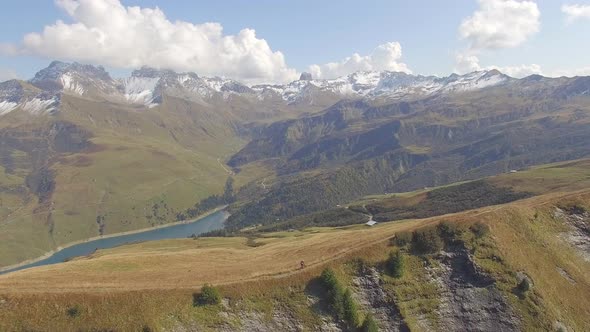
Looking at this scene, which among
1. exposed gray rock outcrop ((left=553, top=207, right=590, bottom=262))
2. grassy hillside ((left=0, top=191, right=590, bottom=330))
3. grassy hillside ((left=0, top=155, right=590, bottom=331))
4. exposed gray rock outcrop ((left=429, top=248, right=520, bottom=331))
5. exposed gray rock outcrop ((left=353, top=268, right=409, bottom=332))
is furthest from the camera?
exposed gray rock outcrop ((left=553, top=207, right=590, bottom=262))

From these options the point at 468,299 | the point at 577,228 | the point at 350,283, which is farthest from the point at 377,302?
the point at 577,228

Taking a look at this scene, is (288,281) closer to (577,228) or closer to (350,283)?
(350,283)

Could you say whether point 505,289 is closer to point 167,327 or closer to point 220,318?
point 220,318

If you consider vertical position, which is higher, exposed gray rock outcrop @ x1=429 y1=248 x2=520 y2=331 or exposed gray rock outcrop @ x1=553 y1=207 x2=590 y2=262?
exposed gray rock outcrop @ x1=553 y1=207 x2=590 y2=262

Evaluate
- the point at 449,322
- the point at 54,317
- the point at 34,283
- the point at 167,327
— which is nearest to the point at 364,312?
the point at 449,322

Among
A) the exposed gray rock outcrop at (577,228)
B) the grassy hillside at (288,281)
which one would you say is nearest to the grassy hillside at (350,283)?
the grassy hillside at (288,281)

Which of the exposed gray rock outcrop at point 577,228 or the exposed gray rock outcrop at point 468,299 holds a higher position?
the exposed gray rock outcrop at point 577,228

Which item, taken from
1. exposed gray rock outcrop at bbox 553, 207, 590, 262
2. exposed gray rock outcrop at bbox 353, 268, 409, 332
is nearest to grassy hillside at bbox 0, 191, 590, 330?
exposed gray rock outcrop at bbox 353, 268, 409, 332

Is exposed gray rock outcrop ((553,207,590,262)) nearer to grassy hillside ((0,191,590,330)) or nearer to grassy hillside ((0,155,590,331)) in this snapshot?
grassy hillside ((0,155,590,331))

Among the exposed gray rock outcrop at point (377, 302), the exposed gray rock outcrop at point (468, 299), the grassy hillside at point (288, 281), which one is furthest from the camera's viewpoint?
the exposed gray rock outcrop at point (468, 299)

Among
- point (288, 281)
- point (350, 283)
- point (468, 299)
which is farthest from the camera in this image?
point (468, 299)

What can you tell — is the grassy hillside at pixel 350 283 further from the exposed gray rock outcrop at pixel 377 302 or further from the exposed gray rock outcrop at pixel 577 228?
the exposed gray rock outcrop at pixel 577 228
